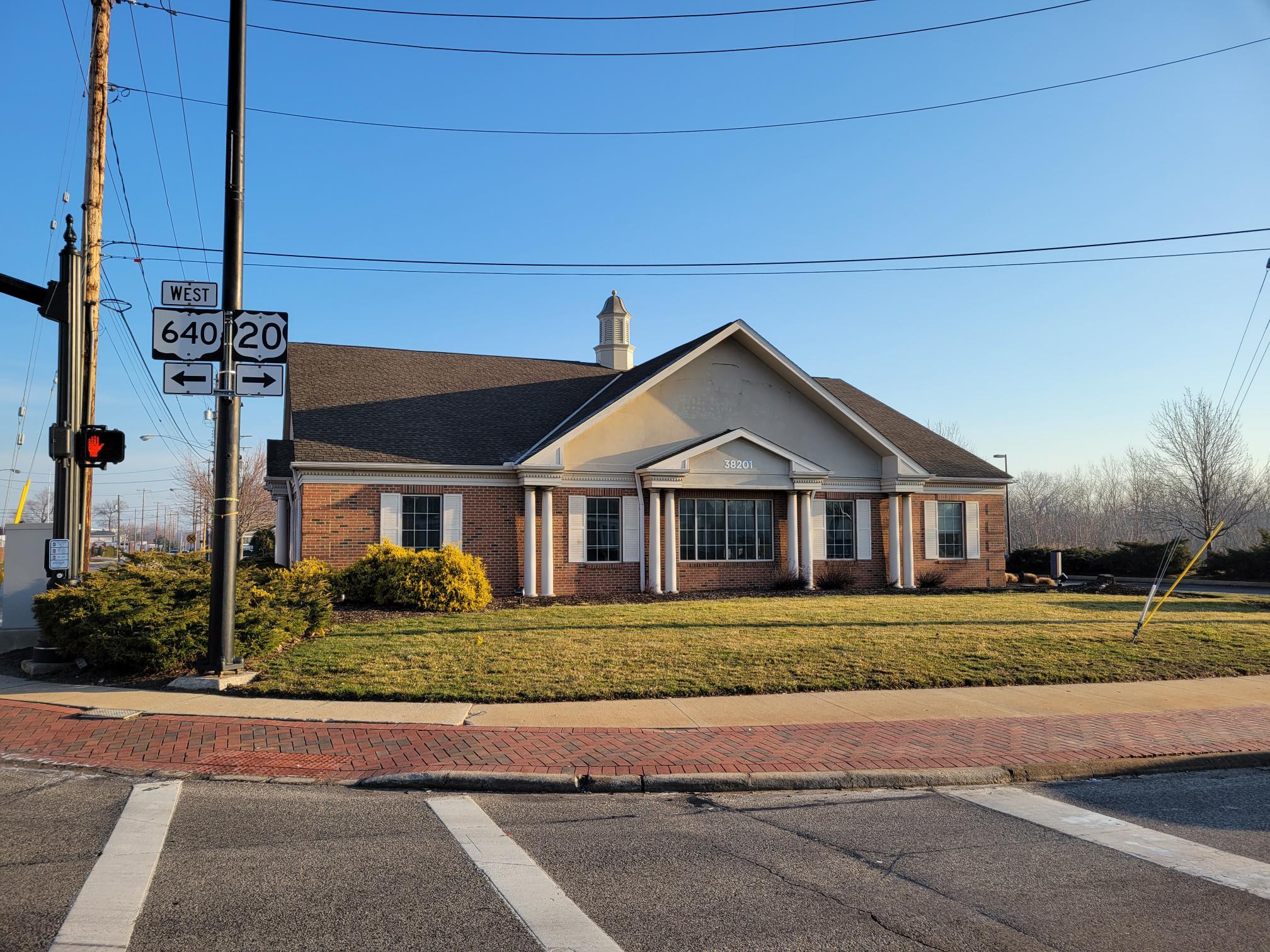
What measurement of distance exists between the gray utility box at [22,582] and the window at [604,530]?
12.3 m

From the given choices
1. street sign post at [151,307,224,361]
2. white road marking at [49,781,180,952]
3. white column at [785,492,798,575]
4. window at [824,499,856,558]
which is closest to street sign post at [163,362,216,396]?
street sign post at [151,307,224,361]

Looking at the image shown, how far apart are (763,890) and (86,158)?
1739 centimetres

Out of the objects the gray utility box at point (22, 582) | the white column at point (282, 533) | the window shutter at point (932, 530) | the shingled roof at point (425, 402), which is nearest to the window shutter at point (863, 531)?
the window shutter at point (932, 530)

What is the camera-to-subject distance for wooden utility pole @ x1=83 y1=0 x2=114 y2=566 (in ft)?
50.7

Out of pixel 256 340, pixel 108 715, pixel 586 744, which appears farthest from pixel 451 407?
pixel 586 744

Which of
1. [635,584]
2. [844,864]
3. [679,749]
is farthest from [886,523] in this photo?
[844,864]

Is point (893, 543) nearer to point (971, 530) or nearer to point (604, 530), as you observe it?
point (971, 530)

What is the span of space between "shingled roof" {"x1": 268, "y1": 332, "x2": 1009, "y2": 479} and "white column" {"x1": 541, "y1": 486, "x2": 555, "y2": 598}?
4.43ft

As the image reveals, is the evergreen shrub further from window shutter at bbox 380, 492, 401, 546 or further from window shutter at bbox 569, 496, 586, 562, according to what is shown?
window shutter at bbox 569, 496, 586, 562

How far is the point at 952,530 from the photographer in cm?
2788

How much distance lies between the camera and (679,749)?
816cm

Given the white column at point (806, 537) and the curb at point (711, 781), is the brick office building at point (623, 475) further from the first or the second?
the curb at point (711, 781)

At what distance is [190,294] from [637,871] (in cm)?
894

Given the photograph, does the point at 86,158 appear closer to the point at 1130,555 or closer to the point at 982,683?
the point at 982,683
